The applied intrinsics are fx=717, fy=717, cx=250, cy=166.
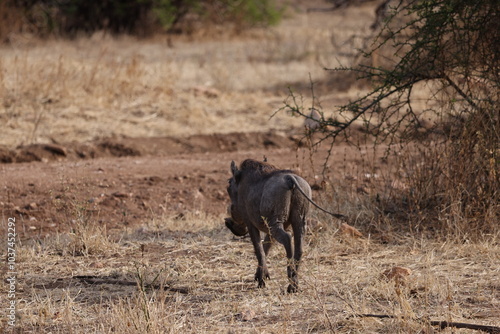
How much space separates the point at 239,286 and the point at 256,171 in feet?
2.62

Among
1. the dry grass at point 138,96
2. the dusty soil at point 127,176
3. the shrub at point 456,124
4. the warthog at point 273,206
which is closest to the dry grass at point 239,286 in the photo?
the warthog at point 273,206

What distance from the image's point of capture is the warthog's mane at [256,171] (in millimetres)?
4559

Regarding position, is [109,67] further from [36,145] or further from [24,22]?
[24,22]

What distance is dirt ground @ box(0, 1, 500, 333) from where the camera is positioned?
13.8 feet

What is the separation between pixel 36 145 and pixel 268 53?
8.17 metres

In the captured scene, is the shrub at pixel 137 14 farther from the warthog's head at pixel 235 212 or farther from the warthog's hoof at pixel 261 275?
the warthog's hoof at pixel 261 275

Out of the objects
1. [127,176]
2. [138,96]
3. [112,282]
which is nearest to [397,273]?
[112,282]

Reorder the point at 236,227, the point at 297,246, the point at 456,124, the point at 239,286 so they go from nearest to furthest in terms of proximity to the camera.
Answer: the point at 297,246 < the point at 239,286 < the point at 236,227 < the point at 456,124

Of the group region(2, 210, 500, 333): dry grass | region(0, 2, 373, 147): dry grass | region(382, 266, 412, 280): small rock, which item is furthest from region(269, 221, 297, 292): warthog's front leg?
region(0, 2, 373, 147): dry grass

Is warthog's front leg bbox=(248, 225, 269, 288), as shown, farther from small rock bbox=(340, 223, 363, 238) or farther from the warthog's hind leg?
small rock bbox=(340, 223, 363, 238)

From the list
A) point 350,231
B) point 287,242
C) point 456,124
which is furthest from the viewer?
point 456,124

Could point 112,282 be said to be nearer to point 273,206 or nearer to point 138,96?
point 273,206

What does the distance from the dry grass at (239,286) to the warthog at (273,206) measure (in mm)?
225

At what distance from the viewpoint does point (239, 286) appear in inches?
189
